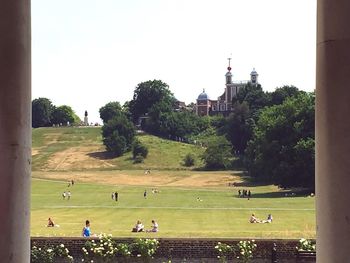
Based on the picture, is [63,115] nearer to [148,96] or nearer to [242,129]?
[148,96]

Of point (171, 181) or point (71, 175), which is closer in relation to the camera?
point (171, 181)

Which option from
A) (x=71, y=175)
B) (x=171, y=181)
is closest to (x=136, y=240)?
(x=171, y=181)

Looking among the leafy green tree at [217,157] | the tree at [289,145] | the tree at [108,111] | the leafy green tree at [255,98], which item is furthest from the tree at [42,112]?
the tree at [289,145]

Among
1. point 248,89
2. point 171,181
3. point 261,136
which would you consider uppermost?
point 248,89

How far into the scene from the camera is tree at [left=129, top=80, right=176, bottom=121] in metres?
162

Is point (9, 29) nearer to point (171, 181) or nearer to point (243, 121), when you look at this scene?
point (171, 181)

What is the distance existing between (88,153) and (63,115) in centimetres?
5806

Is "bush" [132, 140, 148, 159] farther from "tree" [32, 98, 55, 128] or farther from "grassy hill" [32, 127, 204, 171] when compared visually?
"tree" [32, 98, 55, 128]

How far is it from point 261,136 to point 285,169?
899 cm

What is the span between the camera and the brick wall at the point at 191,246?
14633 millimetres

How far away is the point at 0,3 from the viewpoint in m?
4.53

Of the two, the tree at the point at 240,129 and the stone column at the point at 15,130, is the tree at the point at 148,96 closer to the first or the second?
the tree at the point at 240,129

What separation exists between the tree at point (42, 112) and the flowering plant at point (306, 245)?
157011 millimetres

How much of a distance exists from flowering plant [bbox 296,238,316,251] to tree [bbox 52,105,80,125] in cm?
16844
